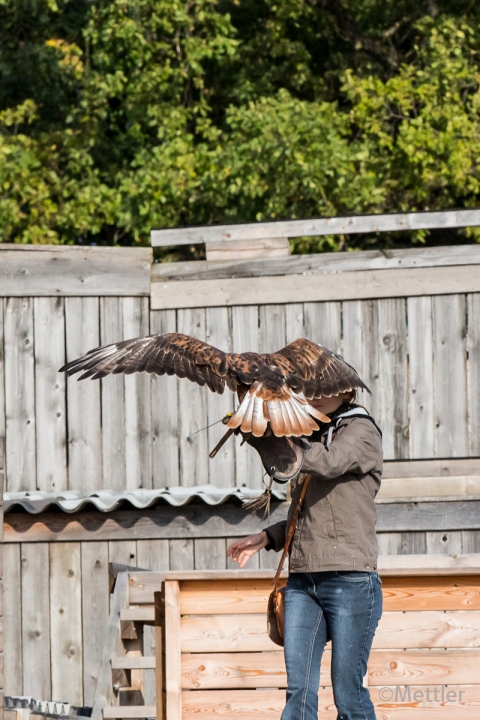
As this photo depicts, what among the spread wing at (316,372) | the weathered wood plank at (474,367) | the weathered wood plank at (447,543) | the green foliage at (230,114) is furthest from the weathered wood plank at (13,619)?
the green foliage at (230,114)

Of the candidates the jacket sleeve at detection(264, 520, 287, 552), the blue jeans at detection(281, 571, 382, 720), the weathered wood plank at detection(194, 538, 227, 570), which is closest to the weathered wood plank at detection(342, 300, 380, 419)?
the weathered wood plank at detection(194, 538, 227, 570)

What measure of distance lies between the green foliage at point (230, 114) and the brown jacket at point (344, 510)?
612cm

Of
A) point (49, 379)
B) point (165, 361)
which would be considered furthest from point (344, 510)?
point (49, 379)

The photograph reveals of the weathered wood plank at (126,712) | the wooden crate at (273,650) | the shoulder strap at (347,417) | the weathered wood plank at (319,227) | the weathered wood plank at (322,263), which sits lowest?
the weathered wood plank at (126,712)

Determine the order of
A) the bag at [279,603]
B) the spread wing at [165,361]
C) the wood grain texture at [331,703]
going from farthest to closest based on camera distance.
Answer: the wood grain texture at [331,703] < the spread wing at [165,361] < the bag at [279,603]

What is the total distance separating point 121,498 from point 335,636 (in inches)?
127

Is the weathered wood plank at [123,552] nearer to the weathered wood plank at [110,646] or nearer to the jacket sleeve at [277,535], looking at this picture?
Result: the weathered wood plank at [110,646]

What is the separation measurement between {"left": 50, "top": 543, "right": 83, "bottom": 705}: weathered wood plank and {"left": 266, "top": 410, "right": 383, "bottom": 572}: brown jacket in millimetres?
3378

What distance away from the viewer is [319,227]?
7.39 metres

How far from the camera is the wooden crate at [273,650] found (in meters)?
4.91

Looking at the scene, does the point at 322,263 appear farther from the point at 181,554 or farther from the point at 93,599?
the point at 93,599

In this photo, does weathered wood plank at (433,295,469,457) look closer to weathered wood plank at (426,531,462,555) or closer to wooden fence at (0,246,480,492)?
wooden fence at (0,246,480,492)

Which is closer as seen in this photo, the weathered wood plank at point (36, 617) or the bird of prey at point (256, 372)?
the bird of prey at point (256, 372)

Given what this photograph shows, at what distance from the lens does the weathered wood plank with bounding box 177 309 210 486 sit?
730 centimetres
